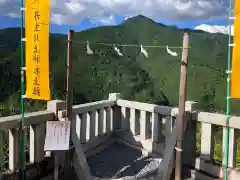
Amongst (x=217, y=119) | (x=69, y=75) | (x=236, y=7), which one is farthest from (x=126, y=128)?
(x=236, y=7)

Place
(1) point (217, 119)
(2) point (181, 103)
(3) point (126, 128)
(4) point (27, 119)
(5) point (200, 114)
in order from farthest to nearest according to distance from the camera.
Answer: (3) point (126, 128)
(5) point (200, 114)
(1) point (217, 119)
(2) point (181, 103)
(4) point (27, 119)

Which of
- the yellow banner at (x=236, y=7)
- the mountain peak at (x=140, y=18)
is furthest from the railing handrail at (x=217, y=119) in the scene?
the mountain peak at (x=140, y=18)

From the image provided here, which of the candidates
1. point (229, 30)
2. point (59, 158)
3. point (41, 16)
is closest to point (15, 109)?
point (59, 158)

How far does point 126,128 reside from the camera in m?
5.75

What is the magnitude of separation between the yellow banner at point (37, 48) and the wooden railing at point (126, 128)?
0.52 metres

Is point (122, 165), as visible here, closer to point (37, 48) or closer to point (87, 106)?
point (87, 106)

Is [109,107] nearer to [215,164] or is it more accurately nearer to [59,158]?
[59,158]

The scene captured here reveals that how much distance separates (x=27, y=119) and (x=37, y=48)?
100cm

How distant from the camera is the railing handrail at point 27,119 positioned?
10.9ft

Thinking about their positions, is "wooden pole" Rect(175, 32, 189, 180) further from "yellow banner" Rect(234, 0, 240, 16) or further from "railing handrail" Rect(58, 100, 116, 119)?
"railing handrail" Rect(58, 100, 116, 119)

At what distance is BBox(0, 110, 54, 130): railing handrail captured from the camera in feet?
10.9

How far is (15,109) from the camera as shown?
9.14 m

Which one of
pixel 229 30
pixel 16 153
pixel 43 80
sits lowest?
pixel 16 153

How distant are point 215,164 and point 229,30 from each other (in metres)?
2.03
